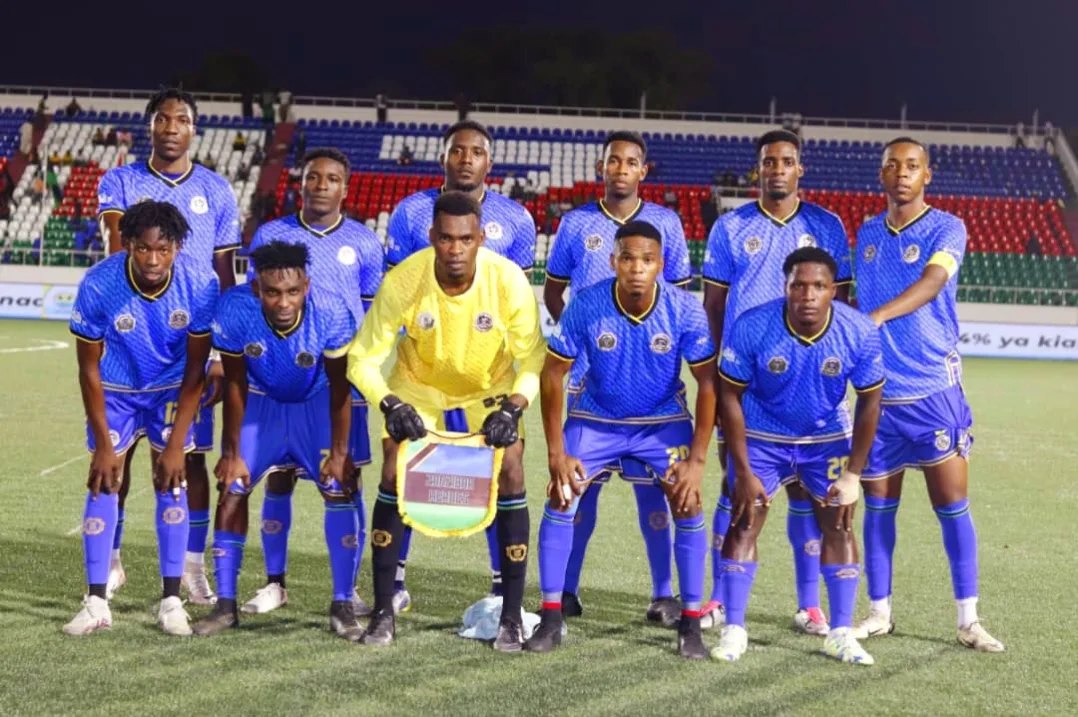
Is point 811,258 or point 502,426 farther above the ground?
point 811,258

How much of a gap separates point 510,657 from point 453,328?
1.33 metres

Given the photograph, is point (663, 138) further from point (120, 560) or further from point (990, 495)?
point (120, 560)

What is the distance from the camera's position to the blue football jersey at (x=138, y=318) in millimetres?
5797

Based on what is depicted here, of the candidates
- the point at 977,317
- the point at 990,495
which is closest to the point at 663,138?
the point at 977,317

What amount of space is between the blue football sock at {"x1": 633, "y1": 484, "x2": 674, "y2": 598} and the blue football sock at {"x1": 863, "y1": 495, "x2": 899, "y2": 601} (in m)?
0.89

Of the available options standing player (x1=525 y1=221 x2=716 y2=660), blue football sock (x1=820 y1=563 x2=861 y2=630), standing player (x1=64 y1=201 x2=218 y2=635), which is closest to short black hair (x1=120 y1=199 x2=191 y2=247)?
standing player (x1=64 y1=201 x2=218 y2=635)

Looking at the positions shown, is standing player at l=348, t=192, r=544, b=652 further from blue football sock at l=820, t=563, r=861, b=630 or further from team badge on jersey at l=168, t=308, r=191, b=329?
blue football sock at l=820, t=563, r=861, b=630

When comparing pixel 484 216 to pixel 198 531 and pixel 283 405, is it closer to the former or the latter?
pixel 283 405

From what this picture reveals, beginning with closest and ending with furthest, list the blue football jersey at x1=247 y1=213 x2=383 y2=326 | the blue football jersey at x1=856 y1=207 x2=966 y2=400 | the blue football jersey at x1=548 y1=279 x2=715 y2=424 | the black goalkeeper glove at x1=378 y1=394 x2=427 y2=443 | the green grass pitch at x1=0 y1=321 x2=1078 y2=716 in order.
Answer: the green grass pitch at x1=0 y1=321 x2=1078 y2=716 < the black goalkeeper glove at x1=378 y1=394 x2=427 y2=443 < the blue football jersey at x1=548 y1=279 x2=715 y2=424 < the blue football jersey at x1=856 y1=207 x2=966 y2=400 < the blue football jersey at x1=247 y1=213 x2=383 y2=326

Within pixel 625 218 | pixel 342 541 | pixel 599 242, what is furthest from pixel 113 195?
pixel 625 218

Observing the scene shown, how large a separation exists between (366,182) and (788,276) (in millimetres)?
29076

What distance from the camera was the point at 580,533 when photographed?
21.0 feet

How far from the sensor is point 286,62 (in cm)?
6412

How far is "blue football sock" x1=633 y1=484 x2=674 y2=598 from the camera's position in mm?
6285
